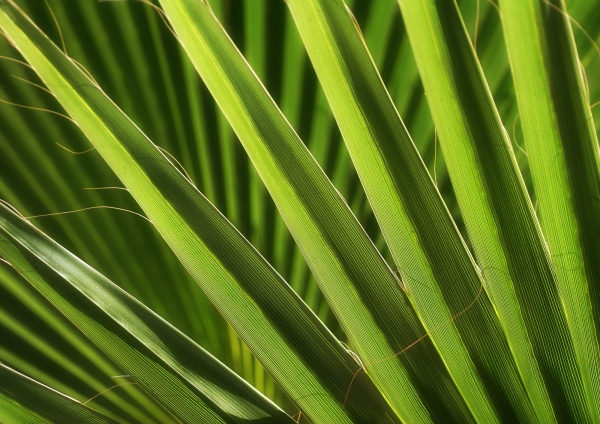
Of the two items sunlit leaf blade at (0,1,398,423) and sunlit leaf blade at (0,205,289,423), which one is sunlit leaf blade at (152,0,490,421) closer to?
sunlit leaf blade at (0,1,398,423)

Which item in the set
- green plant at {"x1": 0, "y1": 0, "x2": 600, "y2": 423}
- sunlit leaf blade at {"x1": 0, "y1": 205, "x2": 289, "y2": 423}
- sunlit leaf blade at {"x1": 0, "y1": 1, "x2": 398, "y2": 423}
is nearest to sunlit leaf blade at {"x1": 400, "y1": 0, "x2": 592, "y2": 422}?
green plant at {"x1": 0, "y1": 0, "x2": 600, "y2": 423}

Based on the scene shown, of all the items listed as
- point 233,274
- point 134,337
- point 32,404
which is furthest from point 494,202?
point 32,404

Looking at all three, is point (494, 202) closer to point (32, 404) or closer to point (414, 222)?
point (414, 222)

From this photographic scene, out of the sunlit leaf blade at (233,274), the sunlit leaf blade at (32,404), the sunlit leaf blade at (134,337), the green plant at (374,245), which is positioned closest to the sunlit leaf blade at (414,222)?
the green plant at (374,245)

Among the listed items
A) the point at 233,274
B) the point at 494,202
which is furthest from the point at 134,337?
the point at 494,202

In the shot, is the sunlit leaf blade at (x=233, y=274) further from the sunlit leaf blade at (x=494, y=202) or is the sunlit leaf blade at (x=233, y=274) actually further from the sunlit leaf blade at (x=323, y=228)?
the sunlit leaf blade at (x=494, y=202)

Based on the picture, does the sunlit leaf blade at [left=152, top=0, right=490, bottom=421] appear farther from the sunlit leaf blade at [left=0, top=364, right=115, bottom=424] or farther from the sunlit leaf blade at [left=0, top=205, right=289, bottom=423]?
the sunlit leaf blade at [left=0, top=364, right=115, bottom=424]

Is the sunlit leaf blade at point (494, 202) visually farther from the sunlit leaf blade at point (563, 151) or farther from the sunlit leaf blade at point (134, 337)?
the sunlit leaf blade at point (134, 337)
